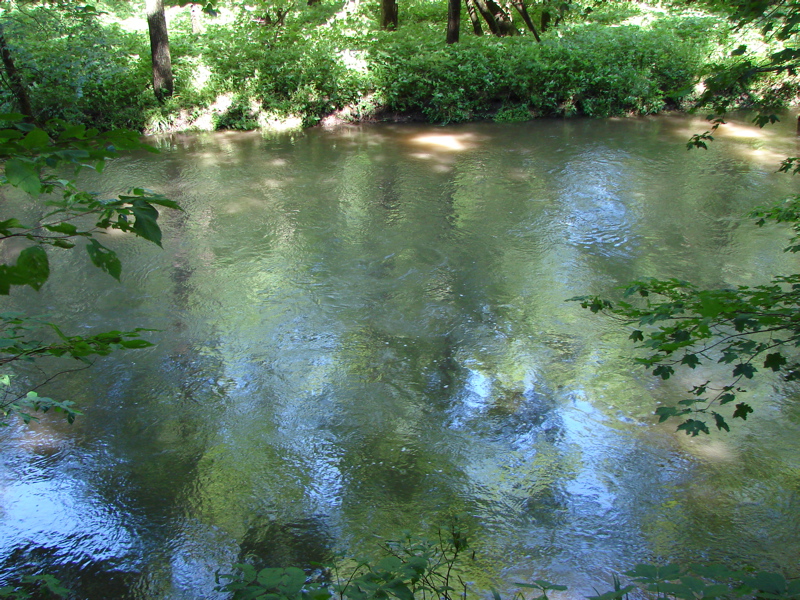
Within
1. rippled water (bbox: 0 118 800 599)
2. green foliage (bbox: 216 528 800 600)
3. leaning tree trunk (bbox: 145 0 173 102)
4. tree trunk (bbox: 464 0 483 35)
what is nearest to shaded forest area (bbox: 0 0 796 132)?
leaning tree trunk (bbox: 145 0 173 102)

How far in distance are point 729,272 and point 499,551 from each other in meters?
4.21

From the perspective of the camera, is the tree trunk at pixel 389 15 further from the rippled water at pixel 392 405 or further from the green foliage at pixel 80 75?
Result: the rippled water at pixel 392 405

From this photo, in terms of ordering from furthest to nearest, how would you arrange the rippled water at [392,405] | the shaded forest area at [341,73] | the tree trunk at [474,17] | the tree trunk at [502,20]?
the tree trunk at [474,17]
the tree trunk at [502,20]
the shaded forest area at [341,73]
the rippled water at [392,405]

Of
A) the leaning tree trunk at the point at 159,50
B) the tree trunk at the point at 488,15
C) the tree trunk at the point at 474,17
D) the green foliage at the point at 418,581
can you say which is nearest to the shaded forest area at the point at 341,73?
the leaning tree trunk at the point at 159,50

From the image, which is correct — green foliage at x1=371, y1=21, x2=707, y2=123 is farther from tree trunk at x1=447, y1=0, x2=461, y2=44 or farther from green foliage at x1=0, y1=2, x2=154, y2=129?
green foliage at x1=0, y1=2, x2=154, y2=129

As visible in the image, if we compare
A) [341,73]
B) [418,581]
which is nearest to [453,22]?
[341,73]

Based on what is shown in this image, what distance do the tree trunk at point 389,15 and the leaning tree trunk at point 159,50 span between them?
6463mm

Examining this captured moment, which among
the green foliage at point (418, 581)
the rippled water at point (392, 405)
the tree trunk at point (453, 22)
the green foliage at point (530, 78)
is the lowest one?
the rippled water at point (392, 405)

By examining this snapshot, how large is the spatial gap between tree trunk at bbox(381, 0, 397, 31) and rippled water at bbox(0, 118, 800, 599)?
10131mm

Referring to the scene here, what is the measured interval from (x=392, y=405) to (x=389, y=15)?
1490 centimetres

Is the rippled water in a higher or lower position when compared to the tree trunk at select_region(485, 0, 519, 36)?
lower

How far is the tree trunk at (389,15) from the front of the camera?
16703mm

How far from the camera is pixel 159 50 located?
476 inches

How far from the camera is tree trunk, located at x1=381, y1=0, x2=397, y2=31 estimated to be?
16703 millimetres
